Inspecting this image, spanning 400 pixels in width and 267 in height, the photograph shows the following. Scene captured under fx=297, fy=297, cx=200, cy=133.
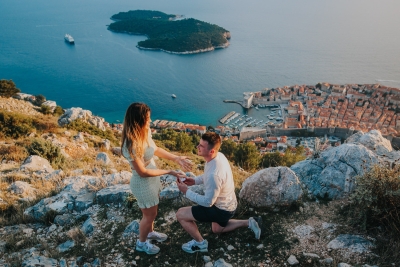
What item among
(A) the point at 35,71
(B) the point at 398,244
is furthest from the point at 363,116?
(A) the point at 35,71

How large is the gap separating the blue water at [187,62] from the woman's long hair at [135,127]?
34.9 meters

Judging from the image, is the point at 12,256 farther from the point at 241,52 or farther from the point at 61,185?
the point at 241,52

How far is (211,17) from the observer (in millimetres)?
96188

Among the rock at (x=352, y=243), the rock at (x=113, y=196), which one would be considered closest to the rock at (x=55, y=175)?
the rock at (x=113, y=196)

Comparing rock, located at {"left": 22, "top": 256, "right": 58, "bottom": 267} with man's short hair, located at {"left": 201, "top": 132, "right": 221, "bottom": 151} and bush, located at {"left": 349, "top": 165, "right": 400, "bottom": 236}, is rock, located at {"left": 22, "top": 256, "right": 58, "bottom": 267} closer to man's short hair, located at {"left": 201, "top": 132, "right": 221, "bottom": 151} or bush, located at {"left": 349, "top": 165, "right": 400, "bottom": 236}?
man's short hair, located at {"left": 201, "top": 132, "right": 221, "bottom": 151}

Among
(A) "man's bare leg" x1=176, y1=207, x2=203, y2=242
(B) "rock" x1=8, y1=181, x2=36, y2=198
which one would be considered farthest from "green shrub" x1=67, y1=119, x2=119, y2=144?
(A) "man's bare leg" x1=176, y1=207, x2=203, y2=242

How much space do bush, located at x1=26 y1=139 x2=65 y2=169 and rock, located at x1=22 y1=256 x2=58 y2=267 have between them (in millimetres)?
3615

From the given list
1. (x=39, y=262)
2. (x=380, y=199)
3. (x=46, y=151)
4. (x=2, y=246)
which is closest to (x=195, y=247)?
(x=39, y=262)

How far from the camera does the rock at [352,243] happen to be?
2799 mm

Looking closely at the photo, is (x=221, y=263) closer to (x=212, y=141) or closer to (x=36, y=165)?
(x=212, y=141)

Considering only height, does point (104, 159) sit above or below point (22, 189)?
below

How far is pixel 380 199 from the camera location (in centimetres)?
301

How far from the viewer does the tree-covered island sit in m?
64.0

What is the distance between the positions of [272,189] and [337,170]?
4.06ft
